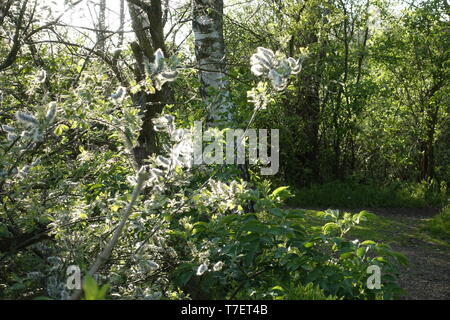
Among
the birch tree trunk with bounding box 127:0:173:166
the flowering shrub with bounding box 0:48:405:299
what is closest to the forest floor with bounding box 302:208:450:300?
the flowering shrub with bounding box 0:48:405:299

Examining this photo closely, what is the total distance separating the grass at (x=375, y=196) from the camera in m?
8.68

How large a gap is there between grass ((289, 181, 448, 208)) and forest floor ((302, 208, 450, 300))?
218mm

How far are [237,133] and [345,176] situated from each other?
7135 mm

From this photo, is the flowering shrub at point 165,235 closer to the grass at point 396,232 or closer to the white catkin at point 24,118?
the white catkin at point 24,118

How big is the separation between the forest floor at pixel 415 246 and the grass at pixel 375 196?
218mm

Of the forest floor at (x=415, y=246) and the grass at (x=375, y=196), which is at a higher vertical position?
the grass at (x=375, y=196)

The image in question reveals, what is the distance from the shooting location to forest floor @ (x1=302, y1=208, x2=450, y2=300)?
4438mm

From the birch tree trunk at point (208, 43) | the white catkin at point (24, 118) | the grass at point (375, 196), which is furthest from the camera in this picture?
the grass at point (375, 196)

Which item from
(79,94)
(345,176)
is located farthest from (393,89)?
(79,94)

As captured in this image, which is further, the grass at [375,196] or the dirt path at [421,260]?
the grass at [375,196]

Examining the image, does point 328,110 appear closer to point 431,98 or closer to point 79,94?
point 431,98

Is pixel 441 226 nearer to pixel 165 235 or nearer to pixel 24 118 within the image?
pixel 165 235

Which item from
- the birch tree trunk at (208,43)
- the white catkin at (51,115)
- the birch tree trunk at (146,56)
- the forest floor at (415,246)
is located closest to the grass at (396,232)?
the forest floor at (415,246)
